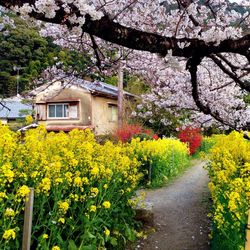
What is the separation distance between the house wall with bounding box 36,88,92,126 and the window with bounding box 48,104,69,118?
0.31 meters

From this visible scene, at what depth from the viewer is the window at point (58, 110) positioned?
2941 centimetres

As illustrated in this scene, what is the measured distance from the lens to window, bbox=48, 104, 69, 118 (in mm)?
29406

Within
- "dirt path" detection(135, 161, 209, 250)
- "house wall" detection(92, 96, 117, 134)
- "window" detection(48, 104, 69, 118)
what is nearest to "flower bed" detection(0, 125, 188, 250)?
"dirt path" detection(135, 161, 209, 250)

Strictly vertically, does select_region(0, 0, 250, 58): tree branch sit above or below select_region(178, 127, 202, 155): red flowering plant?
above

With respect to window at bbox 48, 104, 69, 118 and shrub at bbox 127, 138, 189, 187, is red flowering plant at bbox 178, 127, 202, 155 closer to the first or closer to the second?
shrub at bbox 127, 138, 189, 187

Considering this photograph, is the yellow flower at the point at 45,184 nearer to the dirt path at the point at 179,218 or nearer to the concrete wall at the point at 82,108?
the dirt path at the point at 179,218

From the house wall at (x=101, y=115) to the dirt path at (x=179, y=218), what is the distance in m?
17.1

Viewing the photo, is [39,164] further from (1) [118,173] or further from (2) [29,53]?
(2) [29,53]

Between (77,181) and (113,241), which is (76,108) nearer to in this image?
(113,241)

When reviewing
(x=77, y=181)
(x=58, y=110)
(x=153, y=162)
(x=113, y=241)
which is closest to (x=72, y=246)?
(x=77, y=181)

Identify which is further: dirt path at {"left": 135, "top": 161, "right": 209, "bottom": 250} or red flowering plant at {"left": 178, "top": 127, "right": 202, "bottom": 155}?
red flowering plant at {"left": 178, "top": 127, "right": 202, "bottom": 155}

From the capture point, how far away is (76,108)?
1145 inches

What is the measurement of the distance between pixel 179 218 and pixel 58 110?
22964 millimetres

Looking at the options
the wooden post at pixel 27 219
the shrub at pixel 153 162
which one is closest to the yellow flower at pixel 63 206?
the wooden post at pixel 27 219
